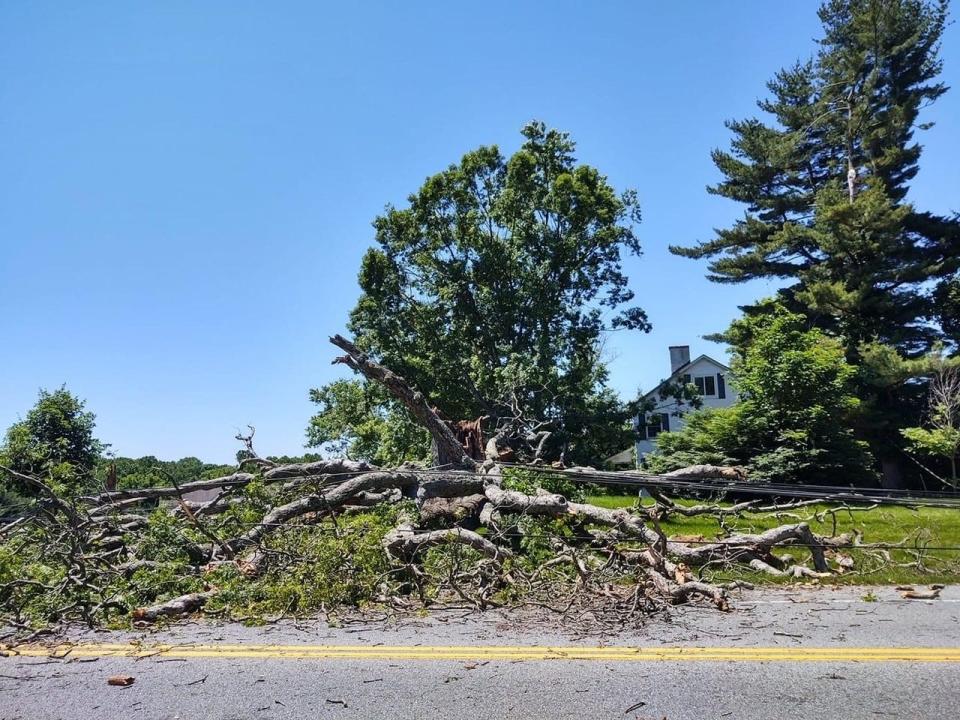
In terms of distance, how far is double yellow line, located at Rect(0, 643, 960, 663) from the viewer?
4.29m

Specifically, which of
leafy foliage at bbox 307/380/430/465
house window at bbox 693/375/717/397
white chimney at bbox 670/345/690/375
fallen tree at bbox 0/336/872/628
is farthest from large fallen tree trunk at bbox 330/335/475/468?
white chimney at bbox 670/345/690/375

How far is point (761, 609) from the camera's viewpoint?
5.64 m

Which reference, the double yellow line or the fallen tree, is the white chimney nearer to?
the fallen tree

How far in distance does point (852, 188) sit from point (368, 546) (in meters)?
28.5

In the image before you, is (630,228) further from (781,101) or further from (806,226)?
(781,101)

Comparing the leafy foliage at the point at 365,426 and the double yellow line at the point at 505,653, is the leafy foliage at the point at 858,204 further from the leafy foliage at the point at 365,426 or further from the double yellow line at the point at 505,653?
the double yellow line at the point at 505,653

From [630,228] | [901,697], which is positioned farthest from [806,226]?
[901,697]

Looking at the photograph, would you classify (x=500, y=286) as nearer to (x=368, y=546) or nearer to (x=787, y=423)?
(x=787, y=423)

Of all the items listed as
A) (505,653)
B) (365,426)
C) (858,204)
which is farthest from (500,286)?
(505,653)

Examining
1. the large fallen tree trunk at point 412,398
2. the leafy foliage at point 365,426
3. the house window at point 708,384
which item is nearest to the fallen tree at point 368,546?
the large fallen tree trunk at point 412,398

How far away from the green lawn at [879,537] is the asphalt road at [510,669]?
1.58 metres

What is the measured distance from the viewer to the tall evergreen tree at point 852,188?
26375 millimetres

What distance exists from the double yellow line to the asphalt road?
0.04ft

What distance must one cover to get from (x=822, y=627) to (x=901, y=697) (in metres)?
1.42
